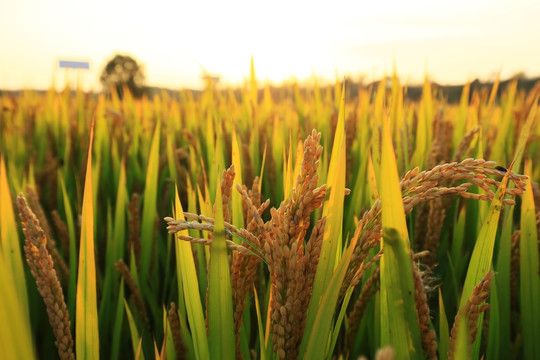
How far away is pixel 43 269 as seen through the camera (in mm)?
599

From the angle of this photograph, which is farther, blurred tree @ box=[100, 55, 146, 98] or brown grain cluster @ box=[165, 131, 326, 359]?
blurred tree @ box=[100, 55, 146, 98]

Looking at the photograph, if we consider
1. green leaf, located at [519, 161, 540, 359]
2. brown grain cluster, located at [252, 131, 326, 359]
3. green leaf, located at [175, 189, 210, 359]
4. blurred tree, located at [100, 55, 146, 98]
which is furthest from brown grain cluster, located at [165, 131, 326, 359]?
blurred tree, located at [100, 55, 146, 98]

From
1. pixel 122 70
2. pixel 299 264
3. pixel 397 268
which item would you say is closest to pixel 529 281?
pixel 397 268

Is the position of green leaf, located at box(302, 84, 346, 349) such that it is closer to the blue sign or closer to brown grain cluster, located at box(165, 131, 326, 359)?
brown grain cluster, located at box(165, 131, 326, 359)

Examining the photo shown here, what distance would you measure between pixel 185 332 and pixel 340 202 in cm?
42

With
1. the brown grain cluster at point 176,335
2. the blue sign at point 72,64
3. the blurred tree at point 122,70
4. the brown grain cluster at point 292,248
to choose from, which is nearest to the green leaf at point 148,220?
the brown grain cluster at point 176,335

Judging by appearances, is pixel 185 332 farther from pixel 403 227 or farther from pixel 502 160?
pixel 502 160

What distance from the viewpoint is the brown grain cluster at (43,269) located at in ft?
1.88

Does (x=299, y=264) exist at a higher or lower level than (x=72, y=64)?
lower

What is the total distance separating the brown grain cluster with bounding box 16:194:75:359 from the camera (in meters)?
0.57

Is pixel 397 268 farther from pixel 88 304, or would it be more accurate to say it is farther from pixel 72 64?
pixel 72 64

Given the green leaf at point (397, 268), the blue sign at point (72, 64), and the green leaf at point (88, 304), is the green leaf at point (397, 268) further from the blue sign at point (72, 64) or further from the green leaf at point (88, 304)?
the blue sign at point (72, 64)

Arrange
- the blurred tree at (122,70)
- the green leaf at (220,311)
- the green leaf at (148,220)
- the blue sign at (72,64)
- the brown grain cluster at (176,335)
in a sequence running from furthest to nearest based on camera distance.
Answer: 1. the blurred tree at (122,70)
2. the blue sign at (72,64)
3. the green leaf at (148,220)
4. the brown grain cluster at (176,335)
5. the green leaf at (220,311)

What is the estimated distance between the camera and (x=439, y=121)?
136cm
